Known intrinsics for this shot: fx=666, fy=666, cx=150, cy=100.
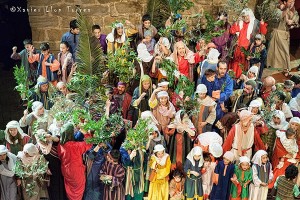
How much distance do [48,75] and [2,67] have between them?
2094mm

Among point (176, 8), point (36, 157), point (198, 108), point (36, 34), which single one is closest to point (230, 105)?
point (198, 108)

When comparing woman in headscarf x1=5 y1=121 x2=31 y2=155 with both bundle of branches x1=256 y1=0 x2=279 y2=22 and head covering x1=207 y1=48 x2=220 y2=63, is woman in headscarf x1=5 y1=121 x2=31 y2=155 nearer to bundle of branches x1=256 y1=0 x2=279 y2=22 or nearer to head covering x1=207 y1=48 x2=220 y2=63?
head covering x1=207 y1=48 x2=220 y2=63

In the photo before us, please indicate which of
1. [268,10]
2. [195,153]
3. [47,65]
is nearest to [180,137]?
[195,153]

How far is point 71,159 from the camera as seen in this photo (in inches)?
402

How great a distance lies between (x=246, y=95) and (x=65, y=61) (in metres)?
3.39

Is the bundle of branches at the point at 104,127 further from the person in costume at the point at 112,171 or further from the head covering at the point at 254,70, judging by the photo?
the head covering at the point at 254,70

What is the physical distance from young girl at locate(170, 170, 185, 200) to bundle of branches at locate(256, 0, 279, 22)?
463 centimetres

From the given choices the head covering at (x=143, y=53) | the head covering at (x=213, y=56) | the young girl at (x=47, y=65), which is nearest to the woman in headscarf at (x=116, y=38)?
the head covering at (x=143, y=53)

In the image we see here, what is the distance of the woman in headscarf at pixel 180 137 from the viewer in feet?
34.9

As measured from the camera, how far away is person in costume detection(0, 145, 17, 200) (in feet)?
32.3

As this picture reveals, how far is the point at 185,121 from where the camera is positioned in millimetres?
10648

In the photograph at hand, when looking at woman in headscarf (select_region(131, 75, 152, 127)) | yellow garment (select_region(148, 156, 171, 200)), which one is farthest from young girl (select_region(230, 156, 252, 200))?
woman in headscarf (select_region(131, 75, 152, 127))

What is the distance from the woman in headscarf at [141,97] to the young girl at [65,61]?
1.71 metres

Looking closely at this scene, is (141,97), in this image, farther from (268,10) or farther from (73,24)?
(268,10)
